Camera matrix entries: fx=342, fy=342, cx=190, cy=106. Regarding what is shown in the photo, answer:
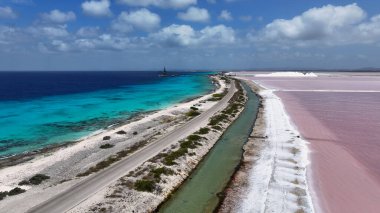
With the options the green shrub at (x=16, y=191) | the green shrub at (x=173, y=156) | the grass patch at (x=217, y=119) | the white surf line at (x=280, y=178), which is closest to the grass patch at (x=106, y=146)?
the green shrub at (x=173, y=156)

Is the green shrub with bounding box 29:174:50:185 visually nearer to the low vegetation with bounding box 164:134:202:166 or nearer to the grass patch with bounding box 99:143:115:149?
the grass patch with bounding box 99:143:115:149

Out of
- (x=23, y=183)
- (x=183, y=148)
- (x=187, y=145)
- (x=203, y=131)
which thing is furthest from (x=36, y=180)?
(x=203, y=131)

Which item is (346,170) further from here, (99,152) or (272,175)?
(99,152)

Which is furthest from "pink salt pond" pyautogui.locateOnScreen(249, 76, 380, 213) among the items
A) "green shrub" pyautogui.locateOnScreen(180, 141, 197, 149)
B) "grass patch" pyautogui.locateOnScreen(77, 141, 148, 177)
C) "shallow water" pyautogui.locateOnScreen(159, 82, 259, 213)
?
"grass patch" pyautogui.locateOnScreen(77, 141, 148, 177)

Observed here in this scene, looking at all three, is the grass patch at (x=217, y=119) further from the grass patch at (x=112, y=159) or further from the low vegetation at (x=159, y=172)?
the low vegetation at (x=159, y=172)

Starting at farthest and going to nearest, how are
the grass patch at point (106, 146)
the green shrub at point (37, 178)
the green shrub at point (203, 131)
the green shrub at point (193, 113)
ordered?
the green shrub at point (193, 113) → the green shrub at point (203, 131) → the grass patch at point (106, 146) → the green shrub at point (37, 178)

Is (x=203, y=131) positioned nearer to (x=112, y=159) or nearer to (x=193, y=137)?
(x=193, y=137)
